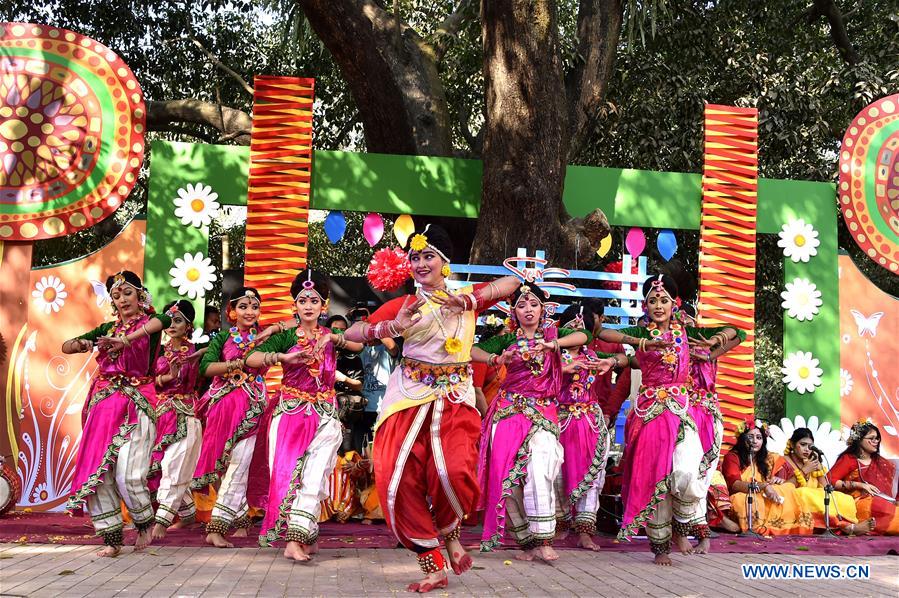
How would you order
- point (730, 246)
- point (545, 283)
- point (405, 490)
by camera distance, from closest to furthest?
point (405, 490) → point (545, 283) → point (730, 246)

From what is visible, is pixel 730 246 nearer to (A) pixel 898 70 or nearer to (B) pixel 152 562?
(A) pixel 898 70

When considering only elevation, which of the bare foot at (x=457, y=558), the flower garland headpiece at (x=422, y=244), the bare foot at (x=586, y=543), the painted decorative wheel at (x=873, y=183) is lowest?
the bare foot at (x=586, y=543)

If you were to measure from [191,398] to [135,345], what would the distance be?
107 centimetres

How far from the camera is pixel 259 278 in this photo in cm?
855

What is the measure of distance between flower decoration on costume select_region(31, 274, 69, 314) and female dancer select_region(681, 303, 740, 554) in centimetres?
550

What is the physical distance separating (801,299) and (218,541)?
20.1 feet

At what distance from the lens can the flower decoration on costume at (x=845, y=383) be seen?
370 inches

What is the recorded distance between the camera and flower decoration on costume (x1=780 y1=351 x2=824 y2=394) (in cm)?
922

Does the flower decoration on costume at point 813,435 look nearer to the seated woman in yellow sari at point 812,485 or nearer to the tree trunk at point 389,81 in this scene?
the seated woman in yellow sari at point 812,485

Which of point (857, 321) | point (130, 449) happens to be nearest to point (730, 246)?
point (857, 321)

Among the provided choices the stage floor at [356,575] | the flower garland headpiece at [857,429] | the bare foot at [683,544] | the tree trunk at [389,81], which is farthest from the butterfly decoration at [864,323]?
the tree trunk at [389,81]

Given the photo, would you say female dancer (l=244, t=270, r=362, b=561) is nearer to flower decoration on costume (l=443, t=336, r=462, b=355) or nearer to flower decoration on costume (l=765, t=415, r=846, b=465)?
flower decoration on costume (l=443, t=336, r=462, b=355)

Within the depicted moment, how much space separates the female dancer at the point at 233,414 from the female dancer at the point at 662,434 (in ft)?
8.41

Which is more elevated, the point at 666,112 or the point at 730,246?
the point at 666,112
